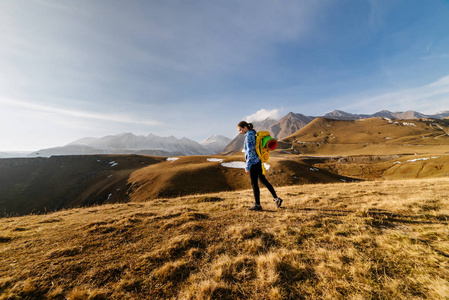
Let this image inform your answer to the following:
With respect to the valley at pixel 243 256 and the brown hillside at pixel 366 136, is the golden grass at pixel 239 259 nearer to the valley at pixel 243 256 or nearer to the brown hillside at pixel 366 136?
the valley at pixel 243 256

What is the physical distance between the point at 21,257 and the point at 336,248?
868 cm

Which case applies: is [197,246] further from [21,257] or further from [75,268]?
[21,257]

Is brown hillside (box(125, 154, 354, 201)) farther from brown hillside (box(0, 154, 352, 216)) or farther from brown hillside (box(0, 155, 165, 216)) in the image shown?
brown hillside (box(0, 155, 165, 216))

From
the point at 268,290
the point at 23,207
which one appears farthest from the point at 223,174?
the point at 23,207

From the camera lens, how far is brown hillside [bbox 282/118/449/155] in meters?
114

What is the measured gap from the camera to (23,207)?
51.3 meters

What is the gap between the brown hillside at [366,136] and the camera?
114 metres

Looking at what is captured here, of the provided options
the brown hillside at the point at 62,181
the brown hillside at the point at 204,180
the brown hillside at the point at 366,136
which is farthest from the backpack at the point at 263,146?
the brown hillside at the point at 366,136

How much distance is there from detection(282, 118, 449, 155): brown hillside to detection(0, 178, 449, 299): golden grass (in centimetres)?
12662

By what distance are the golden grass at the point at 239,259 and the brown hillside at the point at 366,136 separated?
4985 inches

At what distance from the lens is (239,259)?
12.7ft

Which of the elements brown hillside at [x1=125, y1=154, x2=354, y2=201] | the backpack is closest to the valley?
the backpack

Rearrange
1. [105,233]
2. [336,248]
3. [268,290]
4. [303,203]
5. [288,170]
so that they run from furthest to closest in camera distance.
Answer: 1. [288,170]
2. [303,203]
3. [105,233]
4. [336,248]
5. [268,290]

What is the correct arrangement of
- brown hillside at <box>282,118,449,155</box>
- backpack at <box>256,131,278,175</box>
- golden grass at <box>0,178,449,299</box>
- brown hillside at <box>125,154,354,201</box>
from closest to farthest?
golden grass at <box>0,178,449,299</box> → backpack at <box>256,131,278,175</box> → brown hillside at <box>125,154,354,201</box> → brown hillside at <box>282,118,449,155</box>
